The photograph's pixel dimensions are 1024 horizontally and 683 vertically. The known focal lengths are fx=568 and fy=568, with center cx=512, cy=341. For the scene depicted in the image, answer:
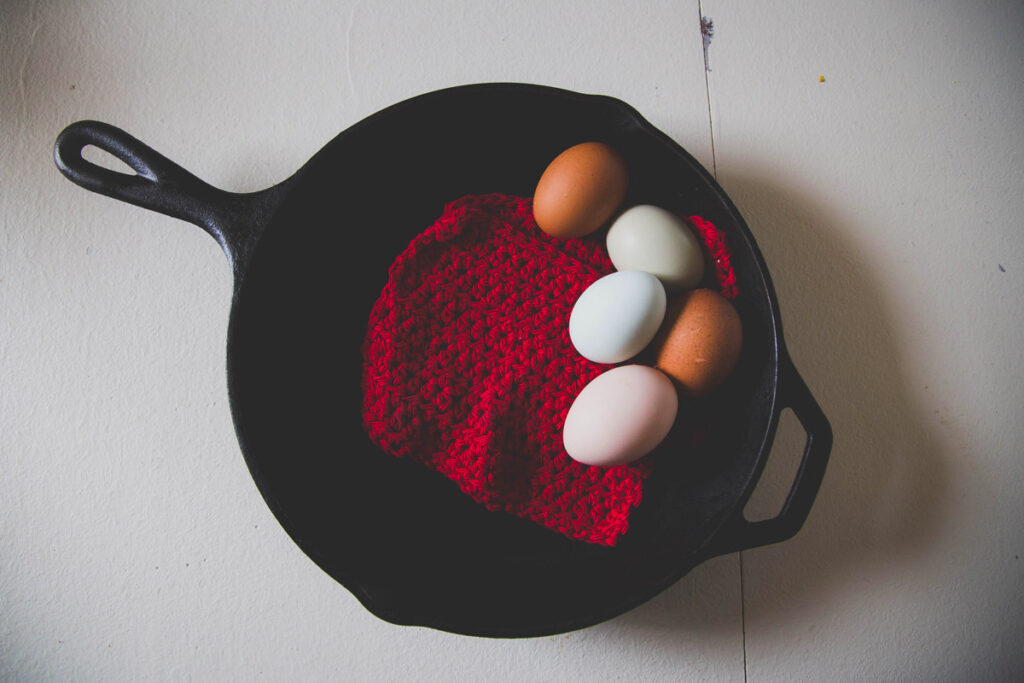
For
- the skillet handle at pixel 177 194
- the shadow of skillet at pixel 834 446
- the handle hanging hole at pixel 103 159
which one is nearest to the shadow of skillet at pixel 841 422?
the shadow of skillet at pixel 834 446

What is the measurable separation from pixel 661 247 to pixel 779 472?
0.24 meters

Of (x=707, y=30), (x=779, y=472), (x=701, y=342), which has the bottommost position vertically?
(x=779, y=472)

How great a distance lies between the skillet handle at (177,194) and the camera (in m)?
0.44

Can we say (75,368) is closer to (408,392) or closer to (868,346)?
(408,392)

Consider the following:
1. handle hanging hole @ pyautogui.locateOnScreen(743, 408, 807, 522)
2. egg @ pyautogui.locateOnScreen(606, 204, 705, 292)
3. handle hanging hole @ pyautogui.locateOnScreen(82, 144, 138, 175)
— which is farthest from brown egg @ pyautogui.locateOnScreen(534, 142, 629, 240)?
handle hanging hole @ pyautogui.locateOnScreen(82, 144, 138, 175)

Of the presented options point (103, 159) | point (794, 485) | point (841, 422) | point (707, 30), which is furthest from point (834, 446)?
point (103, 159)

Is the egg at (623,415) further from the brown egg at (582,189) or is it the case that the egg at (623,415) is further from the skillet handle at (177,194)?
the skillet handle at (177,194)

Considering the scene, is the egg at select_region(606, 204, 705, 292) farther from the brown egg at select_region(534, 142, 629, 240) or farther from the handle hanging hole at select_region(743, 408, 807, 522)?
the handle hanging hole at select_region(743, 408, 807, 522)

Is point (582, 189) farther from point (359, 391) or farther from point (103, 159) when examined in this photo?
point (103, 159)

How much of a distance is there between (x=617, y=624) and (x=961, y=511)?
0.35m

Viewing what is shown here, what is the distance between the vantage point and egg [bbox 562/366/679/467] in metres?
0.43

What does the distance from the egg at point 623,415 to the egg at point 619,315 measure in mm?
20

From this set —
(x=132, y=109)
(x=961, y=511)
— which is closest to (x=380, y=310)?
(x=132, y=109)

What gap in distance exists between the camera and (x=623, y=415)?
0.43 meters
